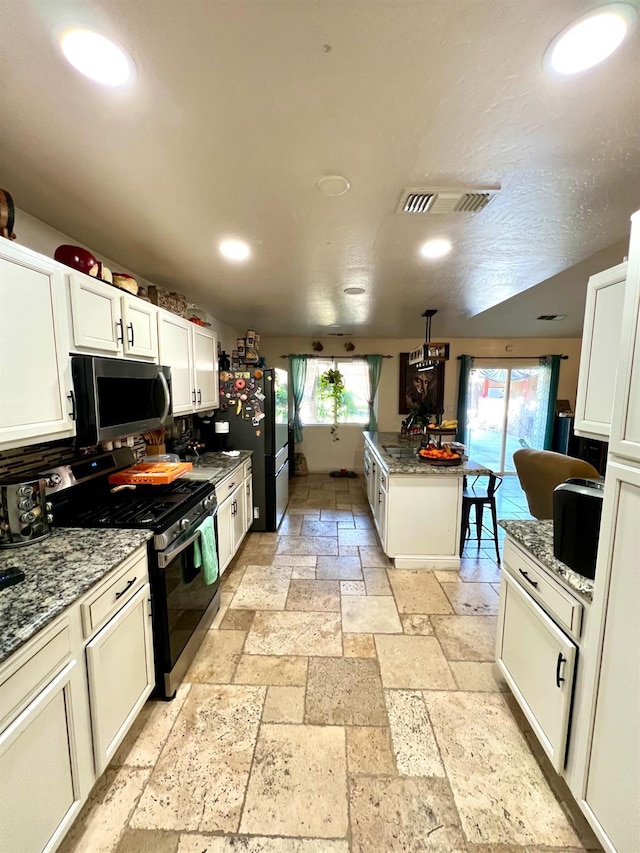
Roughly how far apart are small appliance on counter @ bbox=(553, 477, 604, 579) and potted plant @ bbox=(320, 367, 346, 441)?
4.68 meters

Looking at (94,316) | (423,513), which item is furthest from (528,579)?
(94,316)

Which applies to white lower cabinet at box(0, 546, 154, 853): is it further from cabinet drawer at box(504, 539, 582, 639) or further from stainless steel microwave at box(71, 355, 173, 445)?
cabinet drawer at box(504, 539, 582, 639)

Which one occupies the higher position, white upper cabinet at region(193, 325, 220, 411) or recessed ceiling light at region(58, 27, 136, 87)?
recessed ceiling light at region(58, 27, 136, 87)

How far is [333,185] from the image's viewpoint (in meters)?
1.40

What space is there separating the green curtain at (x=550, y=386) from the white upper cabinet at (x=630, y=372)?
567 cm

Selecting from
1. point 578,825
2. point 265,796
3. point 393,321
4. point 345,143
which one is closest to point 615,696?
point 578,825

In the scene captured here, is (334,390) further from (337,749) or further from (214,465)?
(337,749)

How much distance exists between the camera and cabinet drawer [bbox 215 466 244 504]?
248cm

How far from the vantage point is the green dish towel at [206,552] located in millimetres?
1896

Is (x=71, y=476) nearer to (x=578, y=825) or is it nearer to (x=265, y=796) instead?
(x=265, y=796)

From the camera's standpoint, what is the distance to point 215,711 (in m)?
1.61

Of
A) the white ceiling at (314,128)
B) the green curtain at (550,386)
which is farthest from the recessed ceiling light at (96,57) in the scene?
the green curtain at (550,386)

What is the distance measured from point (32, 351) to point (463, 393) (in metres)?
5.84

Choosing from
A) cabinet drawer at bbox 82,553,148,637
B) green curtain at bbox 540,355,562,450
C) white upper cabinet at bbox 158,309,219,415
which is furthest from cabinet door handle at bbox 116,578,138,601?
green curtain at bbox 540,355,562,450
